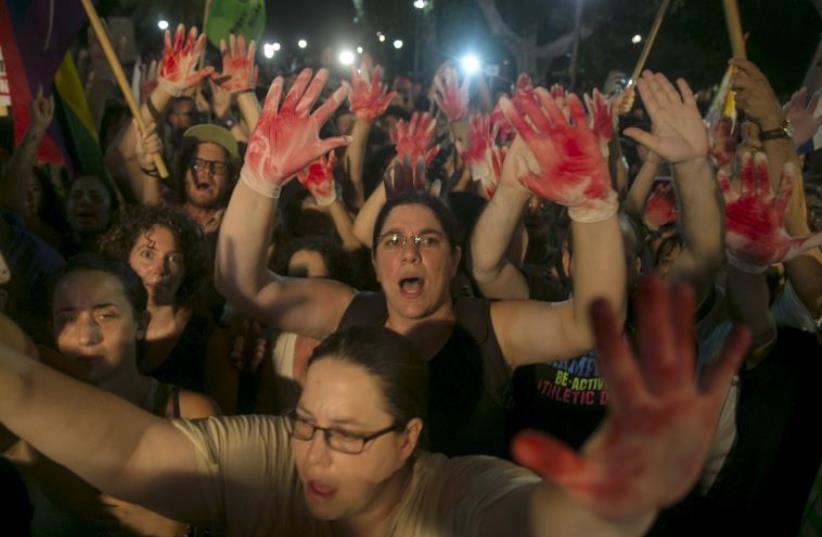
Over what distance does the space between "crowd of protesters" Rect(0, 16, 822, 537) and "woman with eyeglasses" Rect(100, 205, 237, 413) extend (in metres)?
0.01

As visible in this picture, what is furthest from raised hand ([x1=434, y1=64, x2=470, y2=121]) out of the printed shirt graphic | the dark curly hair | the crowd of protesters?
the printed shirt graphic

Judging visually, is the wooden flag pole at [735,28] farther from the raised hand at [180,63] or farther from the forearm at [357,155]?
the raised hand at [180,63]

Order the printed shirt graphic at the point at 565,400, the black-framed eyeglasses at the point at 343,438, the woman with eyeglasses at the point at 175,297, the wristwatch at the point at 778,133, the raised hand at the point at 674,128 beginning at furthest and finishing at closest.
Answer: the wristwatch at the point at 778,133 < the woman with eyeglasses at the point at 175,297 < the printed shirt graphic at the point at 565,400 < the raised hand at the point at 674,128 < the black-framed eyeglasses at the point at 343,438

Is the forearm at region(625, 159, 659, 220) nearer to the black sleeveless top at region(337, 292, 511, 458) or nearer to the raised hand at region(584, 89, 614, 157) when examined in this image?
the raised hand at region(584, 89, 614, 157)

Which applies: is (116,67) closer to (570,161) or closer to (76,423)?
Answer: (570,161)

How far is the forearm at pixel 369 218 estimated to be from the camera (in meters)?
4.40

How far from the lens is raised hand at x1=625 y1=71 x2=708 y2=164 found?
2934mm

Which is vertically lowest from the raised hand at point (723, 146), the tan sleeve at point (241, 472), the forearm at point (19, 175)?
the tan sleeve at point (241, 472)

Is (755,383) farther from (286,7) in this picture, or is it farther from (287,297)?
(286,7)

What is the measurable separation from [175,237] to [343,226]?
1.18 metres

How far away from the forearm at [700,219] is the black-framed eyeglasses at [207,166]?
8.83 feet

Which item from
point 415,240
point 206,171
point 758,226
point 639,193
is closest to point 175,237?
point 415,240

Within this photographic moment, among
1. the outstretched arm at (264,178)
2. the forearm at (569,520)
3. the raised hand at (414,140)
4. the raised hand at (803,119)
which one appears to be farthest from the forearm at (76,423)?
the raised hand at (803,119)

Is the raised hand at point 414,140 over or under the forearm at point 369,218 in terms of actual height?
over
